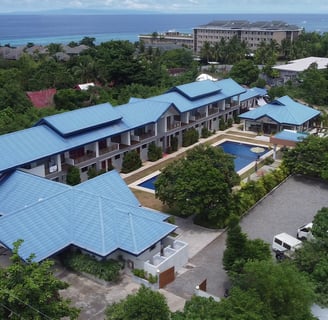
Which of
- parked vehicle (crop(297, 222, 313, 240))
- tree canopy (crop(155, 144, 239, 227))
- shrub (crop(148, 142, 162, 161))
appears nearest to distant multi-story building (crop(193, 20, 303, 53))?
shrub (crop(148, 142, 162, 161))

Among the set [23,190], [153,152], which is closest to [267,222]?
[153,152]

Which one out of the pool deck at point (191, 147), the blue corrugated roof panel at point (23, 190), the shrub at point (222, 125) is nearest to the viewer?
the blue corrugated roof panel at point (23, 190)

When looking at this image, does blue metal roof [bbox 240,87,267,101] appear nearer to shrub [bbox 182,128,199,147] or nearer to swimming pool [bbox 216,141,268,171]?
swimming pool [bbox 216,141,268,171]

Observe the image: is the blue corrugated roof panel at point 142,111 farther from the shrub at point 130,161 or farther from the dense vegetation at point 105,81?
the dense vegetation at point 105,81

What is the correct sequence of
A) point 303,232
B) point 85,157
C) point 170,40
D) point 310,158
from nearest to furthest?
1. point 303,232
2. point 85,157
3. point 310,158
4. point 170,40

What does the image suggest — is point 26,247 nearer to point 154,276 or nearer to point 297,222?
point 154,276

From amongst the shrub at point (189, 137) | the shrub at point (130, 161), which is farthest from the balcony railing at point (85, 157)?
the shrub at point (189, 137)

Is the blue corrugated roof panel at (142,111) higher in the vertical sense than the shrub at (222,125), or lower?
higher

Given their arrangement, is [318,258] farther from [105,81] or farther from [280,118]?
[105,81]
